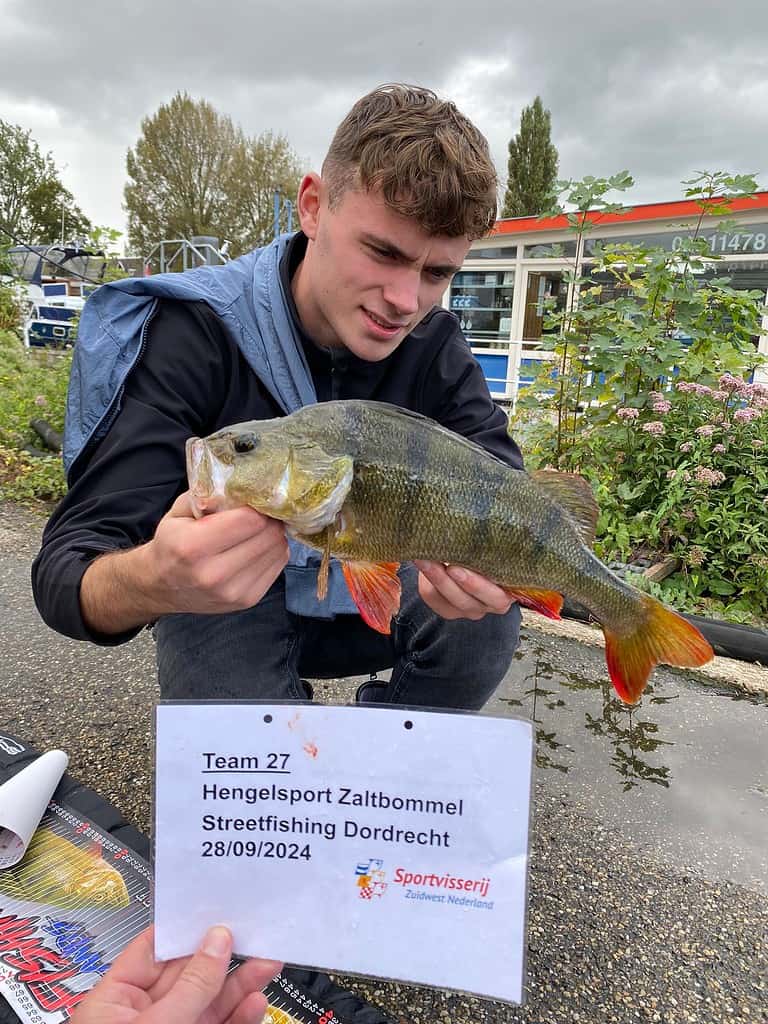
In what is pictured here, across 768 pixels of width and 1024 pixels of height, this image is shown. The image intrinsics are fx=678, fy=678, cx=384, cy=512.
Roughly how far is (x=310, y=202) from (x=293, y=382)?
0.51 m

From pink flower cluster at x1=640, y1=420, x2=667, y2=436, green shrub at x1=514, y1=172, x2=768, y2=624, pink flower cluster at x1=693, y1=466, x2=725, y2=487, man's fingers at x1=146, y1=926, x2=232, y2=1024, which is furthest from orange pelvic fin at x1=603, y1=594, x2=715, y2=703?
pink flower cluster at x1=640, y1=420, x2=667, y2=436

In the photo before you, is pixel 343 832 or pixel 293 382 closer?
pixel 343 832

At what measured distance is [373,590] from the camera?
59.8 inches

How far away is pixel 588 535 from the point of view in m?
1.73

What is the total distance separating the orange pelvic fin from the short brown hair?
1.07m

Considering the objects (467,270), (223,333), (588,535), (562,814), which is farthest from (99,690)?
(467,270)

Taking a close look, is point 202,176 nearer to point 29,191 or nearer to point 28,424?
point 29,191

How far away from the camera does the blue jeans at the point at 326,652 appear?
1.77m

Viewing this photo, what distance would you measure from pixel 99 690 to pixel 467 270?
1250 centimetres

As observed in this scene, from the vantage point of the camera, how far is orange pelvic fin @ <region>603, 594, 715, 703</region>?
64.8 inches

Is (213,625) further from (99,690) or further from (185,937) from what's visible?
(99,690)

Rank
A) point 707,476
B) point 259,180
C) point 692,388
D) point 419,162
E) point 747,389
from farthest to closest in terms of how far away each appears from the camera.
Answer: point 259,180 → point 692,388 → point 747,389 → point 707,476 → point 419,162

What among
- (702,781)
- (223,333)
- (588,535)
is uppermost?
(223,333)

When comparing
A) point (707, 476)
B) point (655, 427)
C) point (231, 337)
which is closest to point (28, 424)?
point (231, 337)
